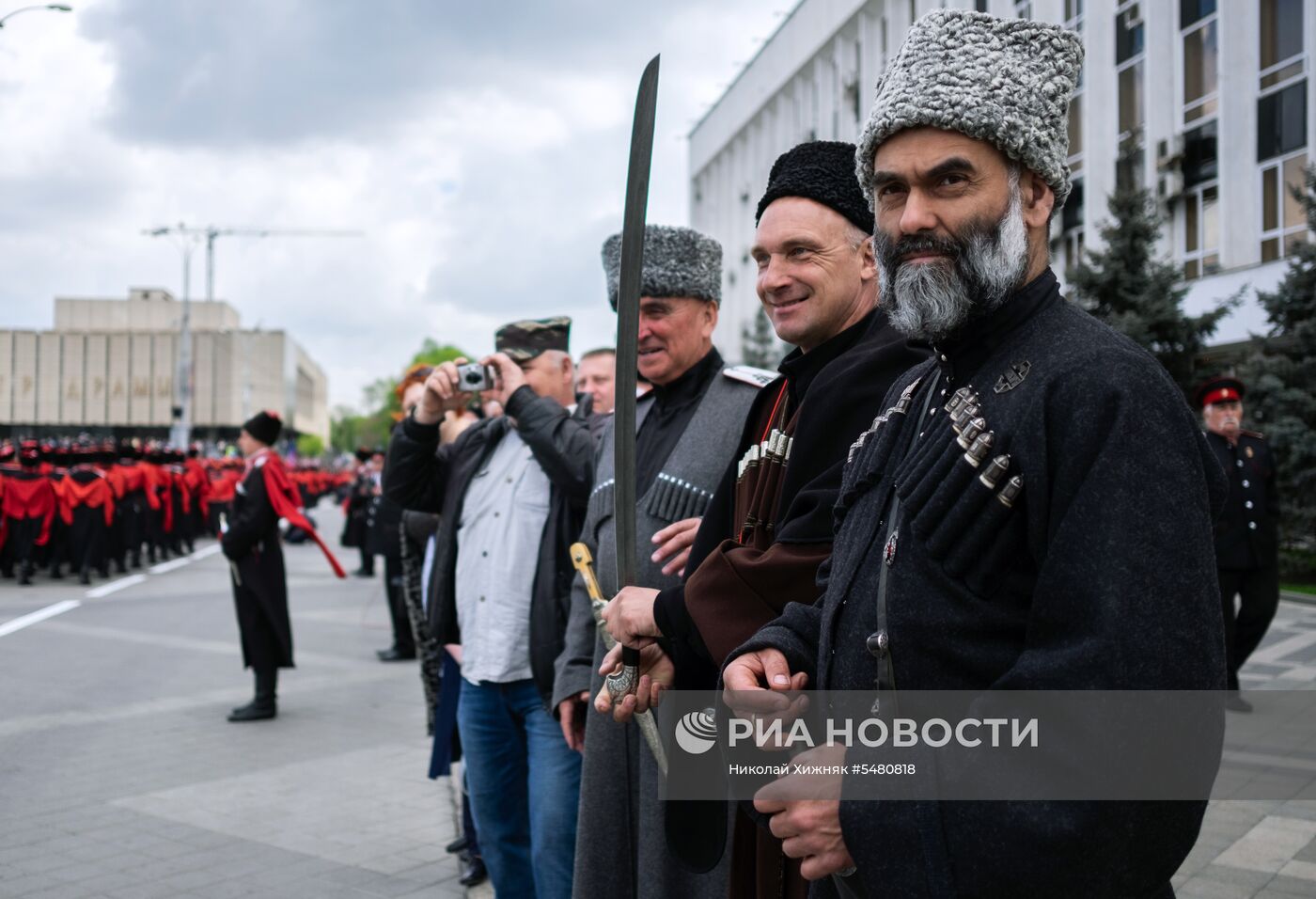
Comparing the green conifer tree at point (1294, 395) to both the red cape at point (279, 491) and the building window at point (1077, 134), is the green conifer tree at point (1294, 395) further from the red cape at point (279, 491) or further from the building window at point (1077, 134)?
the red cape at point (279, 491)

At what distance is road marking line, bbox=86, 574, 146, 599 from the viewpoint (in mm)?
17236

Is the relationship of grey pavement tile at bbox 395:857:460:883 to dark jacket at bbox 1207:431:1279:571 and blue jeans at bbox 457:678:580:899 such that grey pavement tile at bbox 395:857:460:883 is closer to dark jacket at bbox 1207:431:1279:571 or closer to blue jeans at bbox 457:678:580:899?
blue jeans at bbox 457:678:580:899

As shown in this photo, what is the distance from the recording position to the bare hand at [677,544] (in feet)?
8.71

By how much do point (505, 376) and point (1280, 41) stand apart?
901 inches

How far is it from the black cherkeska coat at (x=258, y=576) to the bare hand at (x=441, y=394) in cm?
511

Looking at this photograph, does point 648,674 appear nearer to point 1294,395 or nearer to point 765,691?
point 765,691

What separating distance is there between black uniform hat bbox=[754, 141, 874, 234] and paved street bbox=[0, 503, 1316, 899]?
347 centimetres

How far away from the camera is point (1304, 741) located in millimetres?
7086

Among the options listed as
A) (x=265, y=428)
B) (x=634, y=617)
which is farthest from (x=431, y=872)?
(x=265, y=428)

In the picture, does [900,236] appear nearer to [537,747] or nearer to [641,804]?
[641,804]

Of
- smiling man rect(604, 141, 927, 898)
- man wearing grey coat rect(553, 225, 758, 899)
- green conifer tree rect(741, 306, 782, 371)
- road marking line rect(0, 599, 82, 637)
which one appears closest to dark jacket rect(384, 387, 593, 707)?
man wearing grey coat rect(553, 225, 758, 899)

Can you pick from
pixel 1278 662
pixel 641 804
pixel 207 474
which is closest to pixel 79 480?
pixel 207 474

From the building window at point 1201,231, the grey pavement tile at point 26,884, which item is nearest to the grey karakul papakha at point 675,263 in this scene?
the grey pavement tile at point 26,884

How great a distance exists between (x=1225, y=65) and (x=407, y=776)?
2214 centimetres
